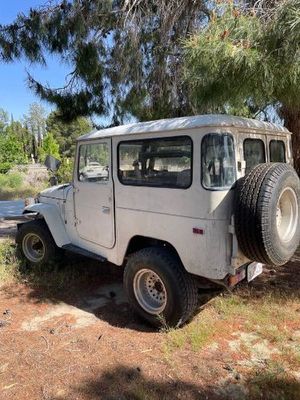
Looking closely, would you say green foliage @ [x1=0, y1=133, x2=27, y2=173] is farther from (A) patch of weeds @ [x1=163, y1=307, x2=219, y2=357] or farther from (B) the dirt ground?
(A) patch of weeds @ [x1=163, y1=307, x2=219, y2=357]

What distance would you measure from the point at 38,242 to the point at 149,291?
233 centimetres

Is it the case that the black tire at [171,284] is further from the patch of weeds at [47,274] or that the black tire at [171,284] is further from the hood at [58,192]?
the hood at [58,192]

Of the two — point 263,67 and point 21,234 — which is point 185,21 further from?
point 21,234

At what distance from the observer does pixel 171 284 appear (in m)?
3.56

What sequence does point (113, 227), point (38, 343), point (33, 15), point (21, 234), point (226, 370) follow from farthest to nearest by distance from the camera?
point (33, 15) < point (21, 234) < point (113, 227) < point (38, 343) < point (226, 370)

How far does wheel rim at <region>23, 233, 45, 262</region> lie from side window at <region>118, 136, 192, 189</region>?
2.15 metres

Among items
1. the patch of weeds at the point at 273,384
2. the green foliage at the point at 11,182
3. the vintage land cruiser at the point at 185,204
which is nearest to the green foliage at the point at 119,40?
the vintage land cruiser at the point at 185,204

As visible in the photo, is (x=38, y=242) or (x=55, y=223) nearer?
(x=55, y=223)

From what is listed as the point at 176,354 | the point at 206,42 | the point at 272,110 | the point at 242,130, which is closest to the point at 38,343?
the point at 176,354

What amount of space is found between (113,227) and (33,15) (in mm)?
4086

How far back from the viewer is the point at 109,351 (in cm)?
339

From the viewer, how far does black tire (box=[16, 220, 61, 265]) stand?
5199 mm

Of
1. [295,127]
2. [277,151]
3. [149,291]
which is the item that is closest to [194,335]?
[149,291]

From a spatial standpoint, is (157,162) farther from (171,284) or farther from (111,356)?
(111,356)
